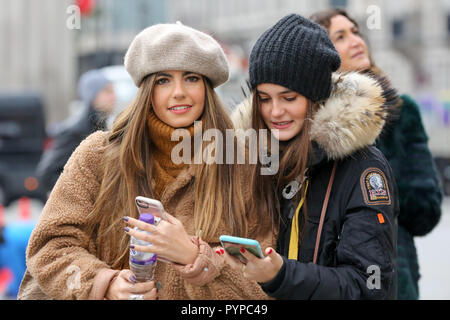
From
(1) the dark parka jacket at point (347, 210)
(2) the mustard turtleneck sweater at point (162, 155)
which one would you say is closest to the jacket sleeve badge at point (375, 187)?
(1) the dark parka jacket at point (347, 210)

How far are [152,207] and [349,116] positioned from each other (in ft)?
2.71

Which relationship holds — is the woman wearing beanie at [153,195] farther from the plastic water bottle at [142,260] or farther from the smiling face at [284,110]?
the smiling face at [284,110]

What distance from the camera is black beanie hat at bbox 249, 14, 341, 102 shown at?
2.47m

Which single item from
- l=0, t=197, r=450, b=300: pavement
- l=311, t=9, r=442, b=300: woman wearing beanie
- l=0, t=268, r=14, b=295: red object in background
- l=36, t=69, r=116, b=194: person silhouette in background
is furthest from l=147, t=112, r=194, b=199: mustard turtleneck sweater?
l=0, t=268, r=14, b=295: red object in background

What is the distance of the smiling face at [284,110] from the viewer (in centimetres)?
251

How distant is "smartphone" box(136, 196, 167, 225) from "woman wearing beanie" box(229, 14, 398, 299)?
30 cm

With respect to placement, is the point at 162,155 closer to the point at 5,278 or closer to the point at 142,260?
the point at 142,260

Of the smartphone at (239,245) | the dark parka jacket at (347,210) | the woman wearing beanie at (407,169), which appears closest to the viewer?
the smartphone at (239,245)

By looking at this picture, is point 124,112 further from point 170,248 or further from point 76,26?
point 76,26

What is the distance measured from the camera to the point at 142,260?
219 cm

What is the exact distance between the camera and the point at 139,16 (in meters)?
41.2

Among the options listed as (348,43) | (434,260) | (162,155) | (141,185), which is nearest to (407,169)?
(348,43)

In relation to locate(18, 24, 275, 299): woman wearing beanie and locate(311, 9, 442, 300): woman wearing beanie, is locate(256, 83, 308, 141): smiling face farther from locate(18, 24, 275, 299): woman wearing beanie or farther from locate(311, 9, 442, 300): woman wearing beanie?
locate(311, 9, 442, 300): woman wearing beanie

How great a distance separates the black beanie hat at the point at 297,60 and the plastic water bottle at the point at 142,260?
2.48ft
